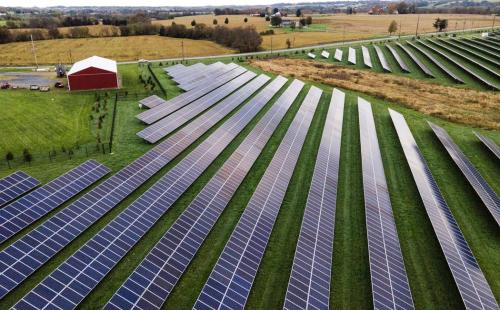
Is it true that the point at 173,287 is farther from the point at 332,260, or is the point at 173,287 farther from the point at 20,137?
the point at 20,137

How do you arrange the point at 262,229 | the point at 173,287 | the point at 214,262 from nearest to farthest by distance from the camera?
the point at 173,287 < the point at 214,262 < the point at 262,229

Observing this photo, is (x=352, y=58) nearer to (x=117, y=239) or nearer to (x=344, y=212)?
(x=344, y=212)

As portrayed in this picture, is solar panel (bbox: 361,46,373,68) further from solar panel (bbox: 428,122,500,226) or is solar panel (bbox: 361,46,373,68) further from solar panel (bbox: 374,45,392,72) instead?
solar panel (bbox: 428,122,500,226)

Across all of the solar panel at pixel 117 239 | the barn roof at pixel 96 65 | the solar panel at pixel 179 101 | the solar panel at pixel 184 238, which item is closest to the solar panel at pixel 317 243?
the solar panel at pixel 184 238

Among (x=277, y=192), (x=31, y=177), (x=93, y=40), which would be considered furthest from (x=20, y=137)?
(x=93, y=40)

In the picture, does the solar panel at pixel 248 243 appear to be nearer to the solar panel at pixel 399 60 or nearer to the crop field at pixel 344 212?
the crop field at pixel 344 212

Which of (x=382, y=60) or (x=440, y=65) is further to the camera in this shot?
(x=382, y=60)

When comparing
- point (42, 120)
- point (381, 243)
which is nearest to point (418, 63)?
point (381, 243)
